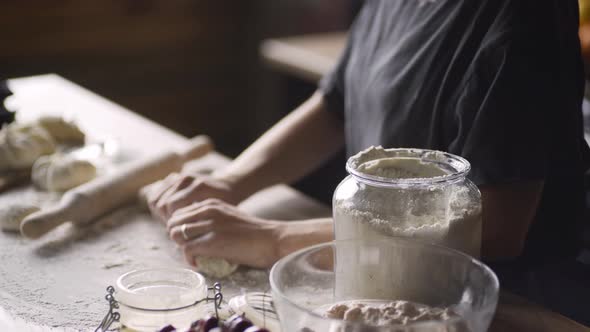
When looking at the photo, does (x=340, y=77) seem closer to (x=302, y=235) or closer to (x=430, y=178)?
(x=302, y=235)

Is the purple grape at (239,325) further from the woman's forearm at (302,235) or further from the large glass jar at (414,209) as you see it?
the woman's forearm at (302,235)

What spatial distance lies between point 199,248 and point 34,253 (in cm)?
28

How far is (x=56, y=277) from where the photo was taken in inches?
39.4

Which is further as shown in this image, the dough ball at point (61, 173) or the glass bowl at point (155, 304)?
the dough ball at point (61, 173)

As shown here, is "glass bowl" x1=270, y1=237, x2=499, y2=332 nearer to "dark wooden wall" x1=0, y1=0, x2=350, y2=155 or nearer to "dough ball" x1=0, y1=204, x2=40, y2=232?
"dough ball" x1=0, y1=204, x2=40, y2=232

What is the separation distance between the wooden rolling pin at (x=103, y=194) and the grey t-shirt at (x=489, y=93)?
0.37 m

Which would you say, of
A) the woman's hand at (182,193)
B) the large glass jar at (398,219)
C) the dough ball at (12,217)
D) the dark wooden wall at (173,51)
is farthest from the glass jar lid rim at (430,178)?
the dark wooden wall at (173,51)

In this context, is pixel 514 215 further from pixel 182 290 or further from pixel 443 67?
pixel 182 290

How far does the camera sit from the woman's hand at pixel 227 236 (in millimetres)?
995

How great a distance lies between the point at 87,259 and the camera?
1.06 meters

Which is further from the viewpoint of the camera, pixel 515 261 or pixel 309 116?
pixel 309 116

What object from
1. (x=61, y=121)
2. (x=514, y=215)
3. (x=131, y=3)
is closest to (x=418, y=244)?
(x=514, y=215)

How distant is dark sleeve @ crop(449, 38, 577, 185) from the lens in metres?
0.86

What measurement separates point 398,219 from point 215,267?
0.33 metres
